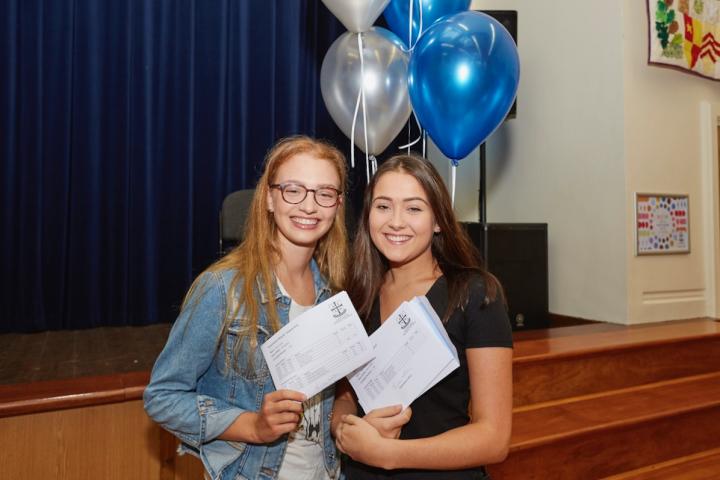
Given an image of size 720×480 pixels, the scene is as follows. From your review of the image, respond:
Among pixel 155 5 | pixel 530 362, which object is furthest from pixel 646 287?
pixel 155 5

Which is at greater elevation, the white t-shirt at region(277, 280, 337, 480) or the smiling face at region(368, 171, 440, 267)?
the smiling face at region(368, 171, 440, 267)

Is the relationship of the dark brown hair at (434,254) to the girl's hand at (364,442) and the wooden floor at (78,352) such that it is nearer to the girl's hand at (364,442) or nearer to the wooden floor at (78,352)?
the girl's hand at (364,442)

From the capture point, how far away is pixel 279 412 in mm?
858

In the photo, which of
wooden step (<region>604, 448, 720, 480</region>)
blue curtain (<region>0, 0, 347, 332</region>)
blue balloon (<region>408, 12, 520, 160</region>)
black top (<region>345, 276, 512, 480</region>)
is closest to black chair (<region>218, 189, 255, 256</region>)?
blue curtain (<region>0, 0, 347, 332</region>)

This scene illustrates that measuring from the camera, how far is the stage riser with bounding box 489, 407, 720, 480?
172 cm

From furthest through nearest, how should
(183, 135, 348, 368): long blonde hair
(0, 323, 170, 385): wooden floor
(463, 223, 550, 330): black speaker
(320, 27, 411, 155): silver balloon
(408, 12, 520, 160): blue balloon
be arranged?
(463, 223, 550, 330): black speaker → (320, 27, 411, 155): silver balloon → (0, 323, 170, 385): wooden floor → (408, 12, 520, 160): blue balloon → (183, 135, 348, 368): long blonde hair

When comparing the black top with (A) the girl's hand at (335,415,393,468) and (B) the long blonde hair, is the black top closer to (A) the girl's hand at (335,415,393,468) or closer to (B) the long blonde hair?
(A) the girl's hand at (335,415,393,468)

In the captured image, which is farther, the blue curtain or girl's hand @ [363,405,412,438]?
the blue curtain

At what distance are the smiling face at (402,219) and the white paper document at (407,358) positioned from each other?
153 millimetres

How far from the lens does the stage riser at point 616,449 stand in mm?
1719

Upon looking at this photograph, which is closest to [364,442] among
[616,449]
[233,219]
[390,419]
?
[390,419]

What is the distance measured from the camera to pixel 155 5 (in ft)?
10.8

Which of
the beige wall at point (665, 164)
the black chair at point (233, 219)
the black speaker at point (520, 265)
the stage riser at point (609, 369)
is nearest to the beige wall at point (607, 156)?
the beige wall at point (665, 164)

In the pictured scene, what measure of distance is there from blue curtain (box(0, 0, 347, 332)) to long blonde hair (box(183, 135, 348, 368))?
2162 millimetres
